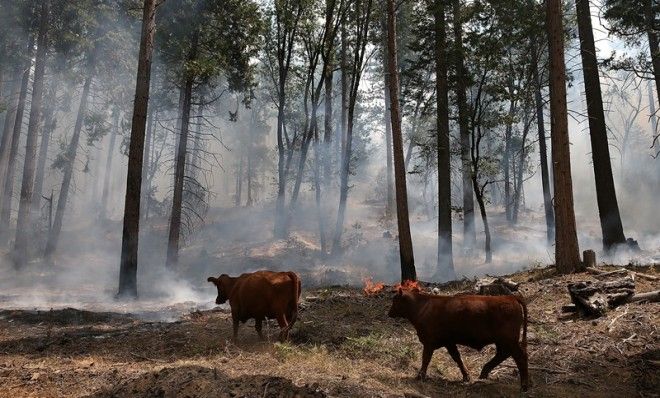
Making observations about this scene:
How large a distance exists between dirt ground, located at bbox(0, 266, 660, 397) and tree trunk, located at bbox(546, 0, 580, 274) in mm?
1830

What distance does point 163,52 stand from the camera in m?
20.7

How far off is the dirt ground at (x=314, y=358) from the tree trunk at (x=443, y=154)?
9.18m

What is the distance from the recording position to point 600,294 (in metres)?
8.74

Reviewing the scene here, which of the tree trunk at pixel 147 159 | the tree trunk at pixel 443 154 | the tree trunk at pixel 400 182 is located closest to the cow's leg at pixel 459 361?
the tree trunk at pixel 400 182

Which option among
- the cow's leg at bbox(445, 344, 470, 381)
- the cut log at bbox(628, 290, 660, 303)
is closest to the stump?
the cut log at bbox(628, 290, 660, 303)

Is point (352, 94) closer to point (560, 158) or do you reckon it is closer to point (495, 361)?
point (560, 158)

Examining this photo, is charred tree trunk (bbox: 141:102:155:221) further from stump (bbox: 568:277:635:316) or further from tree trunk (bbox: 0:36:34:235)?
stump (bbox: 568:277:635:316)

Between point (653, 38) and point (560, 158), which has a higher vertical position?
point (653, 38)

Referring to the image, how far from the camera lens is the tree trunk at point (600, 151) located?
16031 millimetres

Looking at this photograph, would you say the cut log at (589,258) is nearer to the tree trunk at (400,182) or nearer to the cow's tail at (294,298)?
the tree trunk at (400,182)

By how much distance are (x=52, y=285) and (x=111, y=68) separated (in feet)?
42.7

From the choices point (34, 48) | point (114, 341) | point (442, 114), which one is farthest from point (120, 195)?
point (114, 341)

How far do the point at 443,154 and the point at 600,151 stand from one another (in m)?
5.85

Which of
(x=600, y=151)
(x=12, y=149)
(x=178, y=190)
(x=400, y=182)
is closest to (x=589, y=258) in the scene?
(x=400, y=182)
